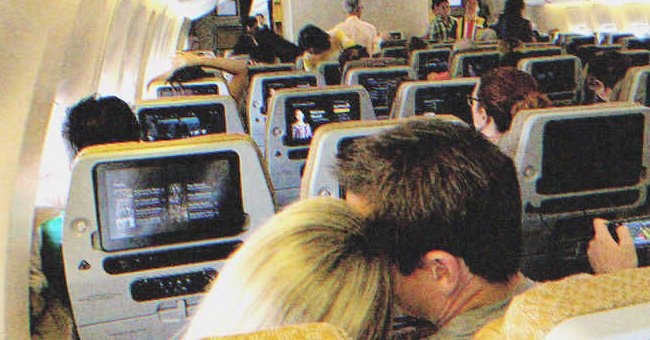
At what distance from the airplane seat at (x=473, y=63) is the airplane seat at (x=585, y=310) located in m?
6.33

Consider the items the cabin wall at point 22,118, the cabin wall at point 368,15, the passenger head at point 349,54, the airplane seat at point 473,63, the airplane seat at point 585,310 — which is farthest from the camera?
the cabin wall at point 368,15

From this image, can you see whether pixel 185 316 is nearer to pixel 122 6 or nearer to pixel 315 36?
pixel 315 36

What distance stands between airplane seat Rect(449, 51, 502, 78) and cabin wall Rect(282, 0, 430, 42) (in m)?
10.5

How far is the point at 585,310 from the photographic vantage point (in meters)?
0.55

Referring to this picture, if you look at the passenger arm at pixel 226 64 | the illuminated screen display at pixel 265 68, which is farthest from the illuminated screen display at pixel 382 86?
the illuminated screen display at pixel 265 68

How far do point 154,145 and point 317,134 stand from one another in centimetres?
53

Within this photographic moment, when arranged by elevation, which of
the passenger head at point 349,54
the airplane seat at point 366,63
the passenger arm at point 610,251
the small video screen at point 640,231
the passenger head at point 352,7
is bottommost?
the passenger arm at point 610,251

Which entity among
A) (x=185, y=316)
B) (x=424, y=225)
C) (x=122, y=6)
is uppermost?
(x=122, y=6)

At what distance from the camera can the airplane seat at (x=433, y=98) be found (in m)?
3.96

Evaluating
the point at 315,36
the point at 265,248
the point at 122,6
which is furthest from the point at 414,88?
the point at 122,6

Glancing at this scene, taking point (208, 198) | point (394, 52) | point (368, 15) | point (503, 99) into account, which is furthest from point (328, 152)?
point (368, 15)

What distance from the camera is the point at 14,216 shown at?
294 cm

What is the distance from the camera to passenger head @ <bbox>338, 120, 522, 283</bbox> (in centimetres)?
125

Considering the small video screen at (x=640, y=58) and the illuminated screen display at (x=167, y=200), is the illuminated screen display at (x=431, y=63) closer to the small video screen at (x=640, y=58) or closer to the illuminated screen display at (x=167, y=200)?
the small video screen at (x=640, y=58)
